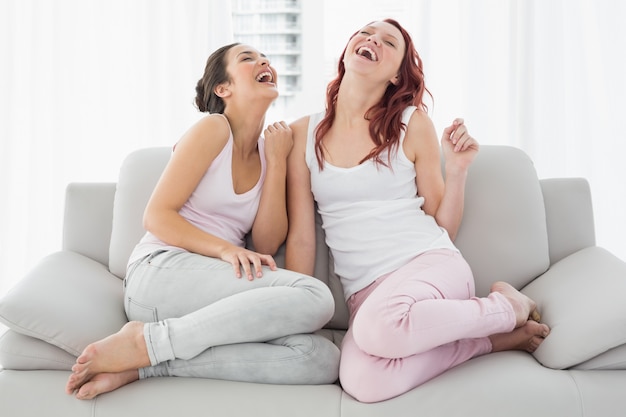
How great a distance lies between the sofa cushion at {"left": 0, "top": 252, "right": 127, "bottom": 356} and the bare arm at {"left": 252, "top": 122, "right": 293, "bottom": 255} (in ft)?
1.43

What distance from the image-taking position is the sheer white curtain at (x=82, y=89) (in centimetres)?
323

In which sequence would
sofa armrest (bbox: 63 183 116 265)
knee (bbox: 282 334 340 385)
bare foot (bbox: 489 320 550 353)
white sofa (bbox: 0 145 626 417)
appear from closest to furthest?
white sofa (bbox: 0 145 626 417) < knee (bbox: 282 334 340 385) < bare foot (bbox: 489 320 550 353) < sofa armrest (bbox: 63 183 116 265)

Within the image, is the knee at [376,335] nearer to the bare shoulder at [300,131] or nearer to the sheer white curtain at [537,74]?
the bare shoulder at [300,131]

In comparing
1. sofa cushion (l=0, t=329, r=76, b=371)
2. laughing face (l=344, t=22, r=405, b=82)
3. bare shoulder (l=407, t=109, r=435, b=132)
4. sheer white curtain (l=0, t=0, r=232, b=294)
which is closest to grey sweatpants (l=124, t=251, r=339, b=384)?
sofa cushion (l=0, t=329, r=76, b=371)

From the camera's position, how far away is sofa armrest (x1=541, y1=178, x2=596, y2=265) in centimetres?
208

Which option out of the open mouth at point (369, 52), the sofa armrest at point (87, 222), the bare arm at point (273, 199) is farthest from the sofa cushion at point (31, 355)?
the open mouth at point (369, 52)

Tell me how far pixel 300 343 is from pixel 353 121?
30.1 inches

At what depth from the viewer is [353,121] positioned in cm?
209

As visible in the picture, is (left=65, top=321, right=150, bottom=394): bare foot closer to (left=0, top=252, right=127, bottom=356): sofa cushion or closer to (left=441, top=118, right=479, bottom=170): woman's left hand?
(left=0, top=252, right=127, bottom=356): sofa cushion

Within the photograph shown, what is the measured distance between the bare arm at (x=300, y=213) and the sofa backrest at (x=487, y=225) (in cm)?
7

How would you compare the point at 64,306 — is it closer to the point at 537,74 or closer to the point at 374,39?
the point at 374,39

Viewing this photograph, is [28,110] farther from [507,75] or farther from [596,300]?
[596,300]

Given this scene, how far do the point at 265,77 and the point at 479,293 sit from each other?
3.02 ft

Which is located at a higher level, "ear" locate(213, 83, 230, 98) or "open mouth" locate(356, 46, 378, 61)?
"open mouth" locate(356, 46, 378, 61)
